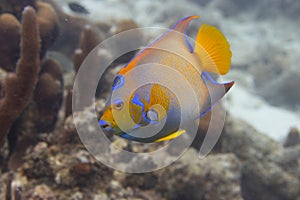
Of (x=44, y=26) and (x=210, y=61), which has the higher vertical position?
(x=44, y=26)

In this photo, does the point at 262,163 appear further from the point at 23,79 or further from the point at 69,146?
the point at 23,79

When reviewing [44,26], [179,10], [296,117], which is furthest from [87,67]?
[179,10]

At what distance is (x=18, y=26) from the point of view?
3.23m

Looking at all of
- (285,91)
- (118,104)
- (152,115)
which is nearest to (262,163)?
(152,115)

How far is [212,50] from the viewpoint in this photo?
1.29 meters

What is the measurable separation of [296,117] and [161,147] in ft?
19.4

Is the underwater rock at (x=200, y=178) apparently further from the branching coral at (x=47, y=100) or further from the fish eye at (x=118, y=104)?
the fish eye at (x=118, y=104)

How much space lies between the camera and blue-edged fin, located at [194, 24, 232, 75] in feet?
4.09

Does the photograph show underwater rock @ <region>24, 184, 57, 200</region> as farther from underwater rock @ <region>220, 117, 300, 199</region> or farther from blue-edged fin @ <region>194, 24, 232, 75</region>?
underwater rock @ <region>220, 117, 300, 199</region>

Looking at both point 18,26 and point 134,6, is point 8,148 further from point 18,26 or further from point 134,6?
point 134,6

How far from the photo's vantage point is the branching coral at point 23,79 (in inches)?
96.8

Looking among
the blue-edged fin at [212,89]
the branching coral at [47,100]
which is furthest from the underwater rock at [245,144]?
the blue-edged fin at [212,89]

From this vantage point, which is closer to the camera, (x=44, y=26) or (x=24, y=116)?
(x=24, y=116)

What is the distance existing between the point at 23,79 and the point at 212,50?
189 cm
